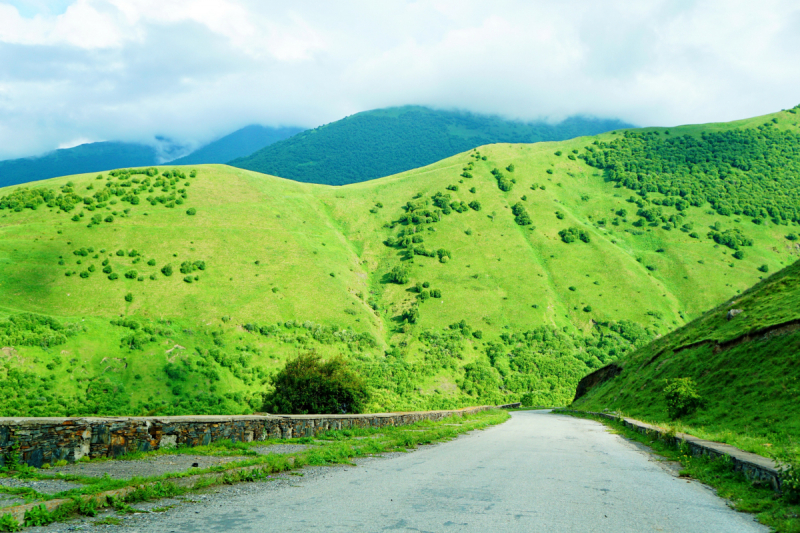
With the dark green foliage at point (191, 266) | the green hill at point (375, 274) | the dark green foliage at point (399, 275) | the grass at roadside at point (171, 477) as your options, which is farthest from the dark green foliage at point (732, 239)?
the grass at roadside at point (171, 477)

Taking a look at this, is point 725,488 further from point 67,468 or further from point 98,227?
point 98,227

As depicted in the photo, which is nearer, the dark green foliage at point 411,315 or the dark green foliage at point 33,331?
the dark green foliage at point 33,331

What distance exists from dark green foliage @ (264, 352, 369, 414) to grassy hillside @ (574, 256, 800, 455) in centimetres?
1566

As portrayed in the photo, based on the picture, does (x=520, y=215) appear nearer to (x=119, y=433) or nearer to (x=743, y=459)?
(x=743, y=459)

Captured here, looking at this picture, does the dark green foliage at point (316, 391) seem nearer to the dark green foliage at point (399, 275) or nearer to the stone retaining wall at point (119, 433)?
the stone retaining wall at point (119, 433)

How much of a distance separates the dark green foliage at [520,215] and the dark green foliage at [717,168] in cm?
4080

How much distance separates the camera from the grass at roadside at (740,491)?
6.23 meters

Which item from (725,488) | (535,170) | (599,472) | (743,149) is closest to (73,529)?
(599,472)

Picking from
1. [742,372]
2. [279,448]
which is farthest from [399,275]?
[279,448]

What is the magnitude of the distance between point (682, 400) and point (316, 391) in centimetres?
1798

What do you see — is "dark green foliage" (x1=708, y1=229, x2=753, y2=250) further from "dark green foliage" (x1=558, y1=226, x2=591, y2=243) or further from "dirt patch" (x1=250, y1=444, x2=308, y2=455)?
"dirt patch" (x1=250, y1=444, x2=308, y2=455)

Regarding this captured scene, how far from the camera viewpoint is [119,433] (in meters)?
9.93

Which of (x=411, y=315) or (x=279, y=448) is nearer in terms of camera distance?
(x=279, y=448)

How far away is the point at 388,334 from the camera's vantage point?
249 feet
